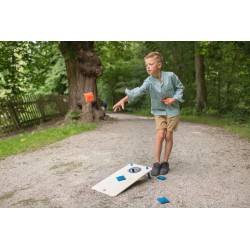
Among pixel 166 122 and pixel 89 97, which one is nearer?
pixel 166 122

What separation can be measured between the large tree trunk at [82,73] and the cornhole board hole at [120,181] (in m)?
5.25

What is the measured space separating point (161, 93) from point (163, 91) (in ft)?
0.12

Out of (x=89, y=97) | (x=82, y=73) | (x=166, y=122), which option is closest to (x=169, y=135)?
(x=166, y=122)

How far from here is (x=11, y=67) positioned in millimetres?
10719

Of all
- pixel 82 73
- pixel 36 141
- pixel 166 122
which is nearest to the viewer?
pixel 166 122

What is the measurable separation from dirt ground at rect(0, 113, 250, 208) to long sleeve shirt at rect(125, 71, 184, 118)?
35.4 inches

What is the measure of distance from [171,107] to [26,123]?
27.7 ft

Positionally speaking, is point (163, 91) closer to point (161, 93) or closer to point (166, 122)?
point (161, 93)

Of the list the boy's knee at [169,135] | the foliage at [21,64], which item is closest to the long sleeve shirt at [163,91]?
the boy's knee at [169,135]

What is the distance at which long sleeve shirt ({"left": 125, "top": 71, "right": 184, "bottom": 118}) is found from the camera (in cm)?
344

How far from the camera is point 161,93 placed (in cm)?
350

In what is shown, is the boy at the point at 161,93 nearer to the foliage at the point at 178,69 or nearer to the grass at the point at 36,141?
the grass at the point at 36,141

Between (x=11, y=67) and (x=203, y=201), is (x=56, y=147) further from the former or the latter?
(x=11, y=67)

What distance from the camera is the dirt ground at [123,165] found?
3.00m
